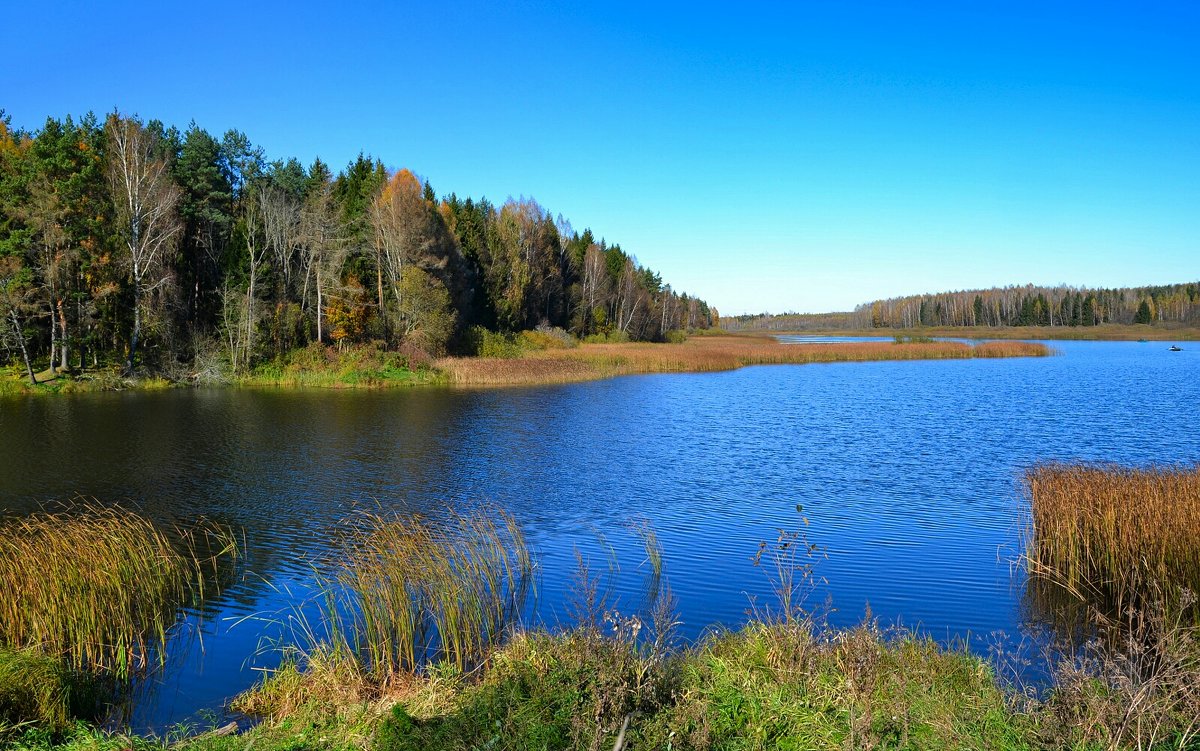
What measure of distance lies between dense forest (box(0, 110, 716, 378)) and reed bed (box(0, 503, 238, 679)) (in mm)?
28556

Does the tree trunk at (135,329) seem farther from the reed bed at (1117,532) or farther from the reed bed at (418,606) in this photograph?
the reed bed at (1117,532)

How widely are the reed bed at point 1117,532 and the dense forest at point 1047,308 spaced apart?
14573cm

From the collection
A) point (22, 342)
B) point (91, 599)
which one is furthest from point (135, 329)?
point (91, 599)

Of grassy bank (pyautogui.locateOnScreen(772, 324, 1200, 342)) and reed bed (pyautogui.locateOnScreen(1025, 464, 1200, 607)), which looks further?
grassy bank (pyautogui.locateOnScreen(772, 324, 1200, 342))

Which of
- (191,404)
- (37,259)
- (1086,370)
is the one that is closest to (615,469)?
(191,404)

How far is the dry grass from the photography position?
141 ft

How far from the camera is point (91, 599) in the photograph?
8.05 m

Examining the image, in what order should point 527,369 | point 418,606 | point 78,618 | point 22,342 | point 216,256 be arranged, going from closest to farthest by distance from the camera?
1. point 78,618
2. point 418,606
3. point 22,342
4. point 527,369
5. point 216,256

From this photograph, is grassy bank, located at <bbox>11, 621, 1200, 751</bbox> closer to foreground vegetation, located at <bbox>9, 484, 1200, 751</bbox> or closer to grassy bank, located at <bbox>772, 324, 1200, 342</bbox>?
foreground vegetation, located at <bbox>9, 484, 1200, 751</bbox>

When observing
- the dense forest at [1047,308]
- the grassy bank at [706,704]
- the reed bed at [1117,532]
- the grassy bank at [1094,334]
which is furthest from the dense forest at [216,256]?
the dense forest at [1047,308]

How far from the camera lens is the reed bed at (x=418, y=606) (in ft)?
25.7

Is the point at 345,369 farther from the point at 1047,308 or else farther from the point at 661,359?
the point at 1047,308

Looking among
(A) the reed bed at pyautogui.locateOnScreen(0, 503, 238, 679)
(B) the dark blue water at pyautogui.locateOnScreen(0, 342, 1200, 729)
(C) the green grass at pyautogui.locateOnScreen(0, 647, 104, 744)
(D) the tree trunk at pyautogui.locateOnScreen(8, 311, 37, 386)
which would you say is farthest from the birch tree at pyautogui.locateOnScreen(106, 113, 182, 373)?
(C) the green grass at pyautogui.locateOnScreen(0, 647, 104, 744)

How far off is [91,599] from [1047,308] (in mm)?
163967
